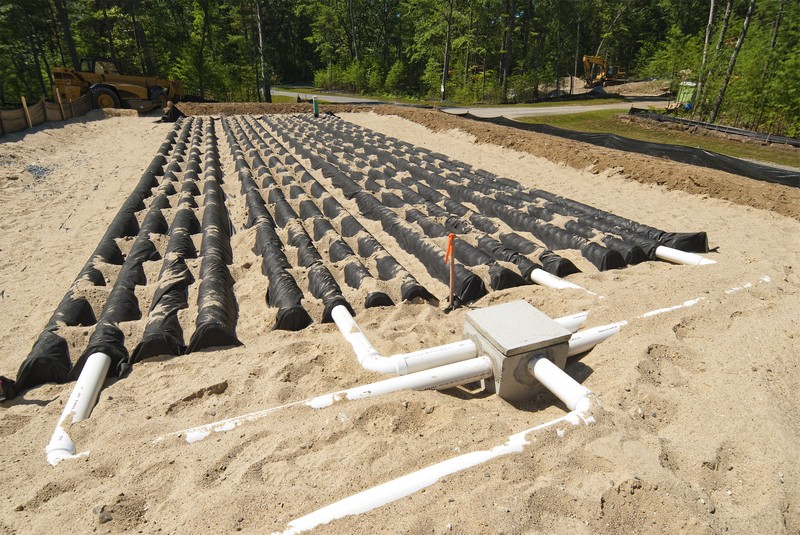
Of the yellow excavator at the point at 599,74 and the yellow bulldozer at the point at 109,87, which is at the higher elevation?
the yellow excavator at the point at 599,74

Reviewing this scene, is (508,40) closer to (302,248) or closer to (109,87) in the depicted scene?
(109,87)

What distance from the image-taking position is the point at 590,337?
3432mm

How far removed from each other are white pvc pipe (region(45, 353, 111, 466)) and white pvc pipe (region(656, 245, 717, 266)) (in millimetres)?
6013

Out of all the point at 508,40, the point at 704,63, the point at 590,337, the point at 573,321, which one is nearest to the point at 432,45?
the point at 508,40

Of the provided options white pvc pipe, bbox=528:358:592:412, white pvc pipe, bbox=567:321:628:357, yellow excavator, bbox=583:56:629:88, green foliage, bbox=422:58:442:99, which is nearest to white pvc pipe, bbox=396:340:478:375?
white pvc pipe, bbox=528:358:592:412

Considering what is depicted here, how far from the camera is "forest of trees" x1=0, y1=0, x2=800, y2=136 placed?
1700 centimetres

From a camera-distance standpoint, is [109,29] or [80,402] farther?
[109,29]

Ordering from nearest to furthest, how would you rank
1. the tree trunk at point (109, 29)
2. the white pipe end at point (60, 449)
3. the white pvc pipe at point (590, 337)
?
the white pipe end at point (60, 449) < the white pvc pipe at point (590, 337) < the tree trunk at point (109, 29)

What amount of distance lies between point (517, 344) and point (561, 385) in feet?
1.25

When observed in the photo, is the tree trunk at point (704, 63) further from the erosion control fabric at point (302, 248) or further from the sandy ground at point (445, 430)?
the sandy ground at point (445, 430)

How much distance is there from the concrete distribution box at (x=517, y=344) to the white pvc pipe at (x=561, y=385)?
0.09m

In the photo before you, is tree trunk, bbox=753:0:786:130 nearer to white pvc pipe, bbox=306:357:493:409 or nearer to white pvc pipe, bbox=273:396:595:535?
white pvc pipe, bbox=306:357:493:409

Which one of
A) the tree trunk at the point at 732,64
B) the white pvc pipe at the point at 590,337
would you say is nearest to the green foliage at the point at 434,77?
the tree trunk at the point at 732,64

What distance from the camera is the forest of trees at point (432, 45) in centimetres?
1700
